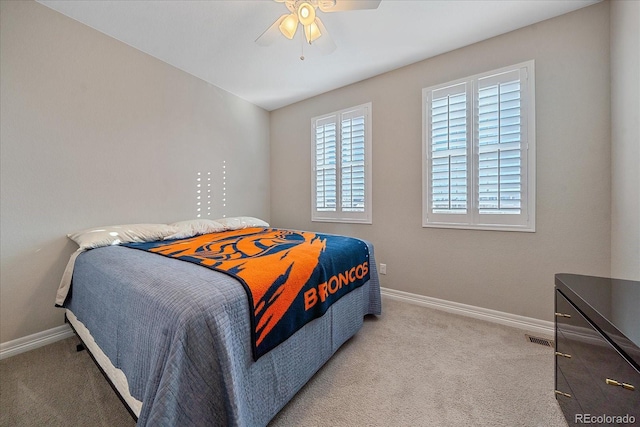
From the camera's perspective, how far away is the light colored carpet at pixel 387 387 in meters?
1.24

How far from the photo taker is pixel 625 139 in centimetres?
163

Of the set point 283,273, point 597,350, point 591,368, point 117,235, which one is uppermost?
point 117,235

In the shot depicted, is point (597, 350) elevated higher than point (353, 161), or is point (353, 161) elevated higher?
point (353, 161)

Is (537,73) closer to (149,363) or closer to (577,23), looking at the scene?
(577,23)

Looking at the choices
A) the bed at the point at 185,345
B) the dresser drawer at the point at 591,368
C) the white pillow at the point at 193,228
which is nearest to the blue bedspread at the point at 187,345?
the bed at the point at 185,345

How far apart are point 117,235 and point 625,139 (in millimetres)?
3834

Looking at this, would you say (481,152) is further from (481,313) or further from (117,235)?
(117,235)

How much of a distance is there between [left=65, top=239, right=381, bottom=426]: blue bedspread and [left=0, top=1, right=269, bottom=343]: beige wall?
0.88 metres

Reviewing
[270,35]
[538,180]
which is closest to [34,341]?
[270,35]

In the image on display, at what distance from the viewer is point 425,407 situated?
1310 mm

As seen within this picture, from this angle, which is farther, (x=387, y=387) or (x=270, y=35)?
(x=270, y=35)

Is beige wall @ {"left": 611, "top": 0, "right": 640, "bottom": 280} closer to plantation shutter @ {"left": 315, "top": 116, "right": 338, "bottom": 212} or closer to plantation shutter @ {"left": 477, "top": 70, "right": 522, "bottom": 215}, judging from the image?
plantation shutter @ {"left": 477, "top": 70, "right": 522, "bottom": 215}

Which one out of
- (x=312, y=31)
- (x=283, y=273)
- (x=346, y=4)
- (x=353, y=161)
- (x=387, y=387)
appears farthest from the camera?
(x=353, y=161)

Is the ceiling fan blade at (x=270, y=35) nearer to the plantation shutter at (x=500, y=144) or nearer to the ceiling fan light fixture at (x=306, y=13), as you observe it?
the ceiling fan light fixture at (x=306, y=13)
